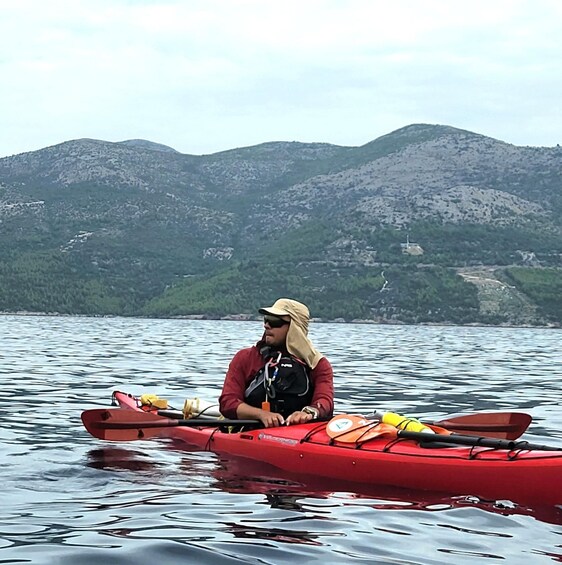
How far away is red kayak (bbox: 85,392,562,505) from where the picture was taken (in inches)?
354

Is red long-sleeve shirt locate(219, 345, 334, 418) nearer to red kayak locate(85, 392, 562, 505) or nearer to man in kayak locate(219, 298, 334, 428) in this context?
man in kayak locate(219, 298, 334, 428)

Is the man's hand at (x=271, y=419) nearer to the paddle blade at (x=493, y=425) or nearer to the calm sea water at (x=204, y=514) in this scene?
the calm sea water at (x=204, y=514)

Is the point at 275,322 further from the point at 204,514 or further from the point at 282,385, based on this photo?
the point at 204,514

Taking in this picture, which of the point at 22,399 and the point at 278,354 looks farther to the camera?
the point at 22,399

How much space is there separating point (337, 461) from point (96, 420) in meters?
4.00

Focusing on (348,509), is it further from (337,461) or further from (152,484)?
(152,484)

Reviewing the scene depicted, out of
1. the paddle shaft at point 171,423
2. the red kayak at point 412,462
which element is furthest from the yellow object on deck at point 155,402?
the red kayak at point 412,462

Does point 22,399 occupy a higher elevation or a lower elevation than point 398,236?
lower

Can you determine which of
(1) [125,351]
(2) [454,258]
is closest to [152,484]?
(1) [125,351]

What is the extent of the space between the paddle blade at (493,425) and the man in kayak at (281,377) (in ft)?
5.55

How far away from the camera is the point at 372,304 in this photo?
148 m

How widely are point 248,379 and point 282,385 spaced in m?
0.47

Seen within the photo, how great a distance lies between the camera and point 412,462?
9.75 m

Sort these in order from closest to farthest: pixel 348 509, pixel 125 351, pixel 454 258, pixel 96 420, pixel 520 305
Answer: pixel 348 509 < pixel 96 420 < pixel 125 351 < pixel 520 305 < pixel 454 258
